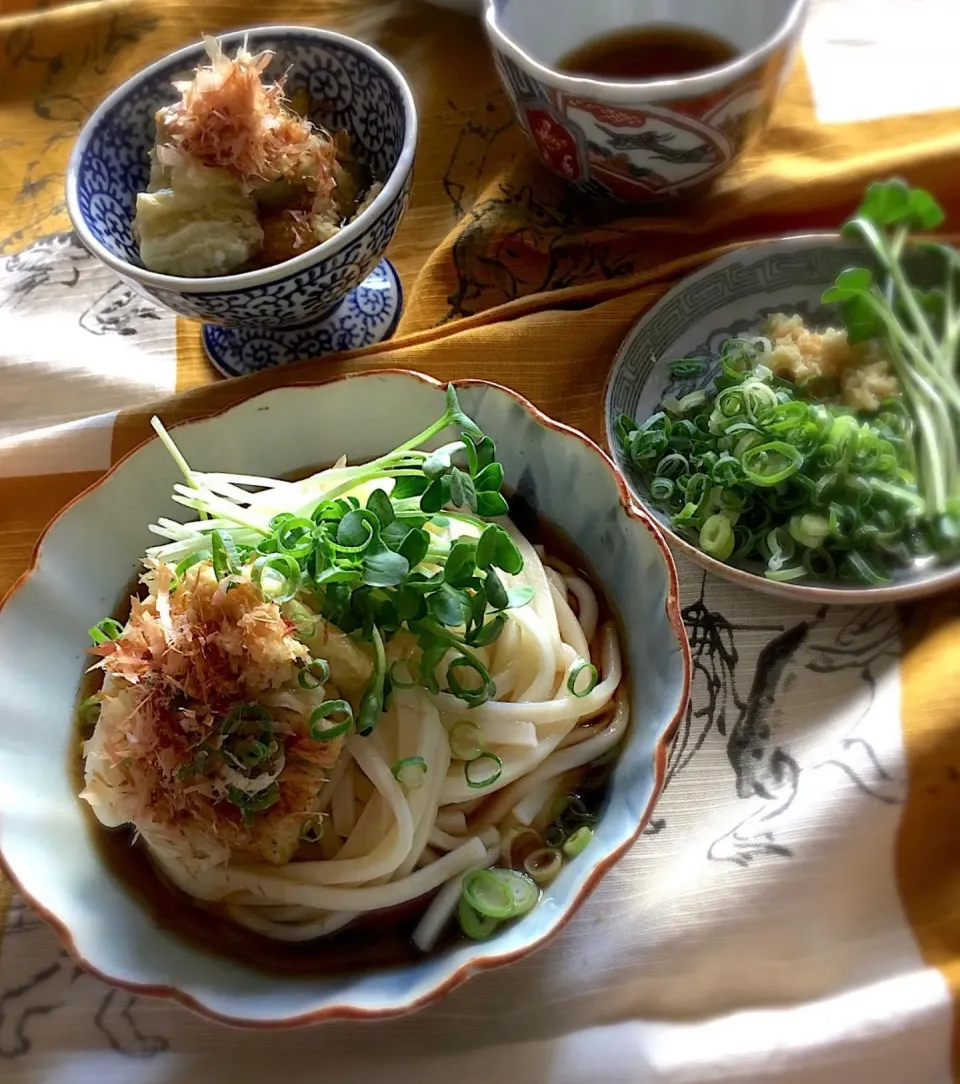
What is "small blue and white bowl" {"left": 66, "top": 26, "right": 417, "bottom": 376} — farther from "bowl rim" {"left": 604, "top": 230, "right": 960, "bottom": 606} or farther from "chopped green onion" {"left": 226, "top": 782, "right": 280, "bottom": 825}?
"chopped green onion" {"left": 226, "top": 782, "right": 280, "bottom": 825}

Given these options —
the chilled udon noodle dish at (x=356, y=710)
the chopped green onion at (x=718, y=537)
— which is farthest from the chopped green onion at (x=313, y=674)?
the chopped green onion at (x=718, y=537)

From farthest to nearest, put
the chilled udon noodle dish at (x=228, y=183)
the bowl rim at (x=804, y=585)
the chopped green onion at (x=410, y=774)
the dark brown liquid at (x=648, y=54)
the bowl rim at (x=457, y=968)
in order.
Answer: the dark brown liquid at (x=648, y=54) < the chilled udon noodle dish at (x=228, y=183) < the bowl rim at (x=804, y=585) < the chopped green onion at (x=410, y=774) < the bowl rim at (x=457, y=968)

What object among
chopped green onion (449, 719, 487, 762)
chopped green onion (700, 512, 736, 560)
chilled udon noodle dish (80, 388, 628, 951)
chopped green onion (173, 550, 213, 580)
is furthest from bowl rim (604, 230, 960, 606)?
chopped green onion (173, 550, 213, 580)

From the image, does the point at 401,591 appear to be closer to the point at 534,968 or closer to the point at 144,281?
the point at 534,968

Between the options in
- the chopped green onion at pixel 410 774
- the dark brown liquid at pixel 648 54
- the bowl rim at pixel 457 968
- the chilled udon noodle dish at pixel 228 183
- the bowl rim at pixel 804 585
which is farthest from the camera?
the dark brown liquid at pixel 648 54

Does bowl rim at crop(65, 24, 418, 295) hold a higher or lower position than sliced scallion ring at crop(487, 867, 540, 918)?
higher

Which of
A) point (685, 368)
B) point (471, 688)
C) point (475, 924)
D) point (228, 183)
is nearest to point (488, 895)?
point (475, 924)

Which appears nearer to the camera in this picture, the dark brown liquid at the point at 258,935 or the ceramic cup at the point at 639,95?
the dark brown liquid at the point at 258,935

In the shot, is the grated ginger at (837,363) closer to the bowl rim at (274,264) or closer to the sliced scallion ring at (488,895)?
the bowl rim at (274,264)
